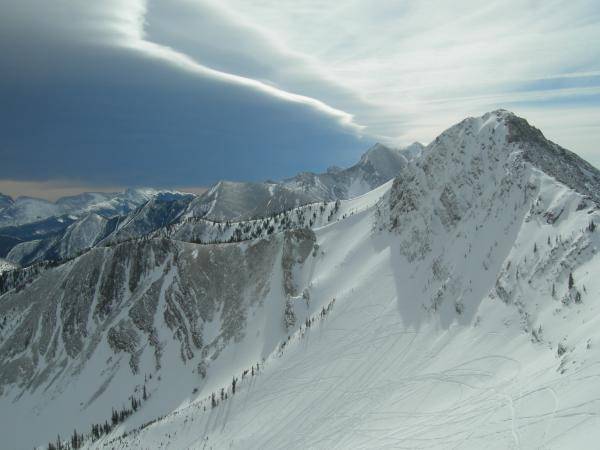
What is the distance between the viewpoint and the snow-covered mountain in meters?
37.0

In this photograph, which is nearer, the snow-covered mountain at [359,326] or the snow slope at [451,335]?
the snow slope at [451,335]

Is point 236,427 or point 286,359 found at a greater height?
point 286,359

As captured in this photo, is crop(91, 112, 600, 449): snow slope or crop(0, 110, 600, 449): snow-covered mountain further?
crop(0, 110, 600, 449): snow-covered mountain

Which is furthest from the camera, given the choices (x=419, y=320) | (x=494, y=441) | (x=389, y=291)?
(x=389, y=291)

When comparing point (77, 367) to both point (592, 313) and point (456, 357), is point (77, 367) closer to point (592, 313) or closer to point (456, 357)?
point (456, 357)

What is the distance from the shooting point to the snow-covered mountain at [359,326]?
3703cm

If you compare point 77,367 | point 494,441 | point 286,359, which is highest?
point 494,441

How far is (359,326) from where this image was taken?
69500 mm

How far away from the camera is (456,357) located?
154ft

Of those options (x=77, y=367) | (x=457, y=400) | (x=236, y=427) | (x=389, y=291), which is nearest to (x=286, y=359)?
(x=236, y=427)

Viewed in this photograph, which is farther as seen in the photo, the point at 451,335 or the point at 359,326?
the point at 359,326

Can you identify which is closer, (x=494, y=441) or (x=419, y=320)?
(x=494, y=441)

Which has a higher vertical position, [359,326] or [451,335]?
[451,335]

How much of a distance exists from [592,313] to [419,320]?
2710 centimetres
